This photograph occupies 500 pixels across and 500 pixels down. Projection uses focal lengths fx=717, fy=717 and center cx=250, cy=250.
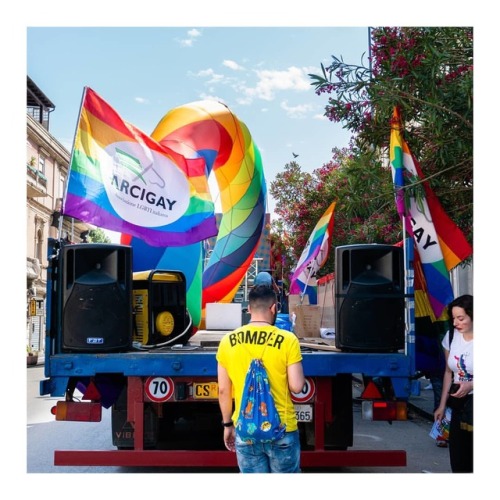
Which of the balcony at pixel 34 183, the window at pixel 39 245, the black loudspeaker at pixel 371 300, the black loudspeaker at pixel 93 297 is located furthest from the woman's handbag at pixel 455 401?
the window at pixel 39 245

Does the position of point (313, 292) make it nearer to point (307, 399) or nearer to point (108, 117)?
point (108, 117)

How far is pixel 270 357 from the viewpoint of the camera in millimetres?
4168

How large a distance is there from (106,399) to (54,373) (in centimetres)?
56

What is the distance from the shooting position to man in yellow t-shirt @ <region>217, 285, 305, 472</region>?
4148mm

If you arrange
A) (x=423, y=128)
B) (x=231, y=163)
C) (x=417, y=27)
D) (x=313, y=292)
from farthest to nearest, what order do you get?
(x=313, y=292) < (x=231, y=163) < (x=423, y=128) < (x=417, y=27)

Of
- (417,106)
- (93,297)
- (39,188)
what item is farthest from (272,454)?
(39,188)

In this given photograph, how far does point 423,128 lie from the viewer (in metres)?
8.17

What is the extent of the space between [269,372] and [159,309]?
354cm

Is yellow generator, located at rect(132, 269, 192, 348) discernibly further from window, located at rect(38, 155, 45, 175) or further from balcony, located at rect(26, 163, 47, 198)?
window, located at rect(38, 155, 45, 175)

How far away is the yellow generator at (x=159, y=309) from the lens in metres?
7.22

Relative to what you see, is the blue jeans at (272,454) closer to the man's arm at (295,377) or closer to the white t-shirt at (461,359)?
the man's arm at (295,377)

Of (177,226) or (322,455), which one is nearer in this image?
(322,455)

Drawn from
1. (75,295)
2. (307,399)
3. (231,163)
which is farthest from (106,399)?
(231,163)

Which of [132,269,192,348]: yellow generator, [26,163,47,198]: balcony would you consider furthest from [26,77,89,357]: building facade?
[132,269,192,348]: yellow generator
